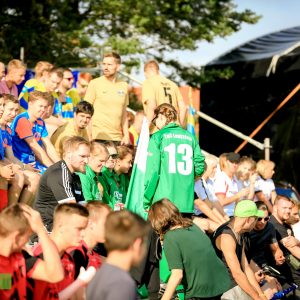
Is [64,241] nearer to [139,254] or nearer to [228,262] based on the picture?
[139,254]

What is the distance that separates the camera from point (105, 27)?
22859 mm

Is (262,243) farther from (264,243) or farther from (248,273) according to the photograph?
(248,273)

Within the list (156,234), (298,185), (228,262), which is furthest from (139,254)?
(298,185)

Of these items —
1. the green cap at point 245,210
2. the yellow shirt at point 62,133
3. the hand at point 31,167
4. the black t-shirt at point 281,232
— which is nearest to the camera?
the green cap at point 245,210

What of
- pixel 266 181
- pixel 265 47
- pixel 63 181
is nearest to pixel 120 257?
pixel 63 181

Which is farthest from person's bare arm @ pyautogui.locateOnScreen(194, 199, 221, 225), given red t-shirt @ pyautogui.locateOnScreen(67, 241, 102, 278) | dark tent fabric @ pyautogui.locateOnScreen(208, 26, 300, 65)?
dark tent fabric @ pyautogui.locateOnScreen(208, 26, 300, 65)

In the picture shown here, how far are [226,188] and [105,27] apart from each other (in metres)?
10.3

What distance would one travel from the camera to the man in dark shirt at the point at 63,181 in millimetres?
8969

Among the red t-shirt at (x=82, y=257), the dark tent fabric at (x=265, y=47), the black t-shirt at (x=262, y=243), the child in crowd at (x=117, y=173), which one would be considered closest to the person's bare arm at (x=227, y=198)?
the black t-shirt at (x=262, y=243)

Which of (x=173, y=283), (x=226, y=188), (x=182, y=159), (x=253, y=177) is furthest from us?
(x=253, y=177)

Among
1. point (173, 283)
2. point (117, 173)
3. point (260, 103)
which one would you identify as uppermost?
point (117, 173)

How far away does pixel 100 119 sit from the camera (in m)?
12.8

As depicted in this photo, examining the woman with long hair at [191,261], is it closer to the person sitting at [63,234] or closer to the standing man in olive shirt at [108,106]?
the person sitting at [63,234]

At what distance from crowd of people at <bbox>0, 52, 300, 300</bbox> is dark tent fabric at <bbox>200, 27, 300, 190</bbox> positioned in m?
3.13
